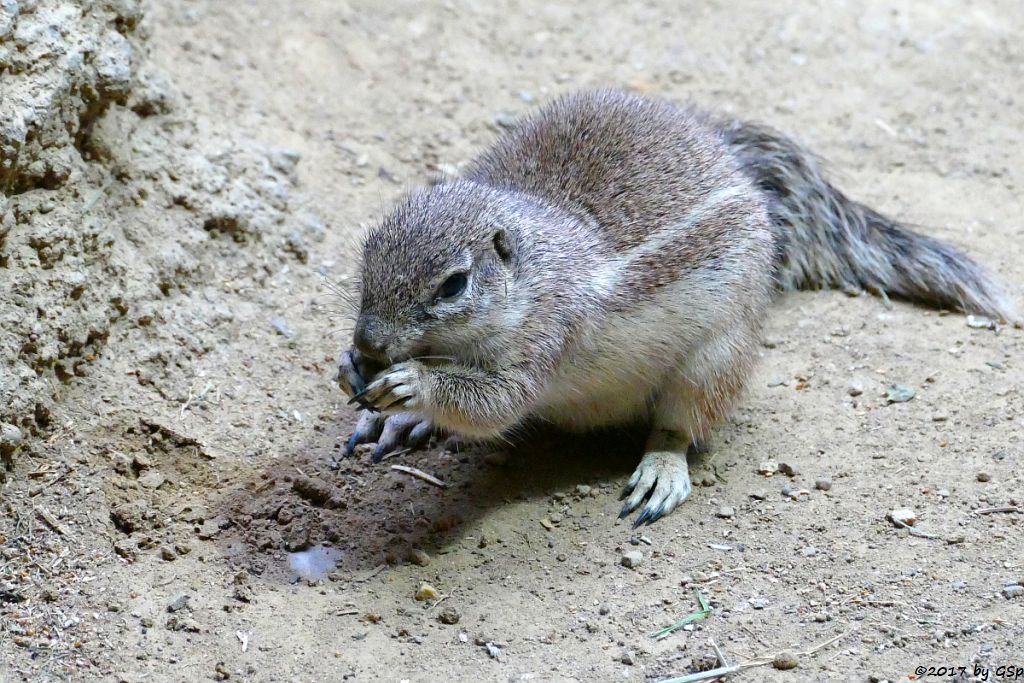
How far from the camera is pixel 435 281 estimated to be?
3.61m

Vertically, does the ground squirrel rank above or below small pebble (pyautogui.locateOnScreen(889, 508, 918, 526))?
above

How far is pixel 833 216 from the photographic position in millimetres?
5066

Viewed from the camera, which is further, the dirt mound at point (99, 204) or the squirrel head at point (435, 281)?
the dirt mound at point (99, 204)

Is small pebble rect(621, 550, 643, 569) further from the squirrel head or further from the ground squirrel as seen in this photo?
the squirrel head

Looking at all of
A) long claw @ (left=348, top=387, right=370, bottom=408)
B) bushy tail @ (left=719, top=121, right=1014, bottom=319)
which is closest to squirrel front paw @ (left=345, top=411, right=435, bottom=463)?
long claw @ (left=348, top=387, right=370, bottom=408)

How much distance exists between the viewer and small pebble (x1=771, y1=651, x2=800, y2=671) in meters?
3.23

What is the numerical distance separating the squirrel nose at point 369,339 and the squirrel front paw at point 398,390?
3.1 inches

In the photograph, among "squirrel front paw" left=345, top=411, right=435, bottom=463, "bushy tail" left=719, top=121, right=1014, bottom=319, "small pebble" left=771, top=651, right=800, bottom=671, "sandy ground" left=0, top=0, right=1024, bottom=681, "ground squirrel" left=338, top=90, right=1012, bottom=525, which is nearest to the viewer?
"small pebble" left=771, top=651, right=800, bottom=671

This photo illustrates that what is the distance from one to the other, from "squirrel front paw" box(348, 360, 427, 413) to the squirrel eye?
253mm

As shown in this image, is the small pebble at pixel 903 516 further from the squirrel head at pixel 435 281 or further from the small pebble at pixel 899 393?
the squirrel head at pixel 435 281

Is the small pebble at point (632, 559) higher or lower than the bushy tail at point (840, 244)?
lower

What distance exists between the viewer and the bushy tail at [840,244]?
16.1ft

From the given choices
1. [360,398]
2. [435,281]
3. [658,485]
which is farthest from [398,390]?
[658,485]

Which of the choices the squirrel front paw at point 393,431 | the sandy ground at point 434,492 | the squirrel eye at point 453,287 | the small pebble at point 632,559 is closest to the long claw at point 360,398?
the squirrel eye at point 453,287
